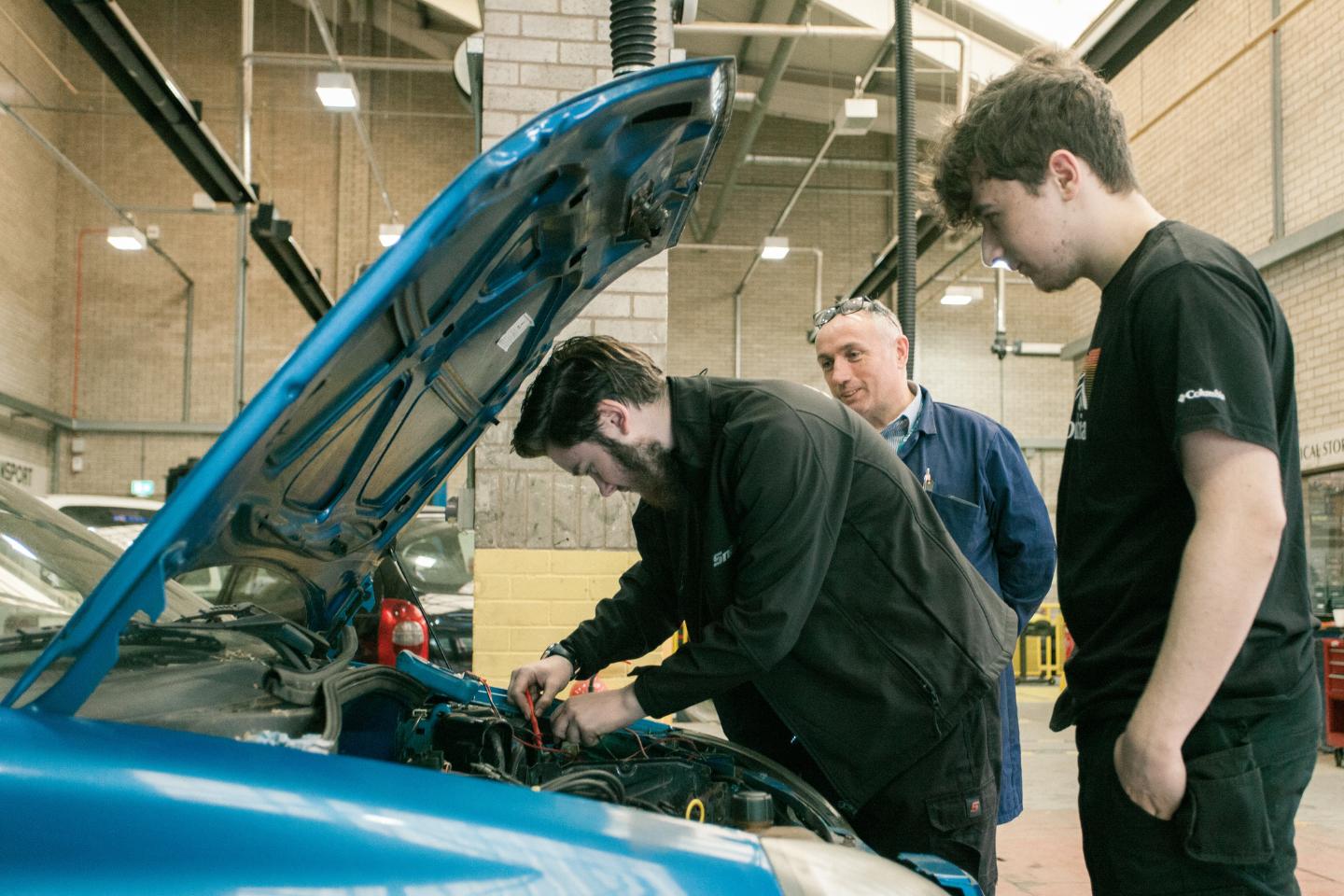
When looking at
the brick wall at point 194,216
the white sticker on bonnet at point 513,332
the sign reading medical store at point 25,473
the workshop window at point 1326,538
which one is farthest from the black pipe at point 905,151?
the sign reading medical store at point 25,473

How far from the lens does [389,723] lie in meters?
1.89

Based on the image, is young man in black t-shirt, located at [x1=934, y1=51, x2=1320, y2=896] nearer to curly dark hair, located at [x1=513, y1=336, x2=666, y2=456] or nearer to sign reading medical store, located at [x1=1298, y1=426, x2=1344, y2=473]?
curly dark hair, located at [x1=513, y1=336, x2=666, y2=456]

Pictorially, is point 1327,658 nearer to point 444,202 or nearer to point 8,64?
point 444,202

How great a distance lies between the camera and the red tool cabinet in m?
6.73

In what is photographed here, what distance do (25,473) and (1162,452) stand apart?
14939 mm

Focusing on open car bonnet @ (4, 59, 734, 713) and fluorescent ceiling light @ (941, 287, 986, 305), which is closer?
open car bonnet @ (4, 59, 734, 713)

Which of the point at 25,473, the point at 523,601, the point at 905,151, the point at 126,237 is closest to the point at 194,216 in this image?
the point at 126,237

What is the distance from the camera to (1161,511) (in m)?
1.29

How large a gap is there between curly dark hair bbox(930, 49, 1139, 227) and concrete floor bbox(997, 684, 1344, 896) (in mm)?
3304

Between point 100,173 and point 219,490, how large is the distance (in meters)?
15.9

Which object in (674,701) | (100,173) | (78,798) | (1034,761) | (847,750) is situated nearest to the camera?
(78,798)

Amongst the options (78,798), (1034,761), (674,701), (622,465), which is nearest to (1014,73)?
(622,465)

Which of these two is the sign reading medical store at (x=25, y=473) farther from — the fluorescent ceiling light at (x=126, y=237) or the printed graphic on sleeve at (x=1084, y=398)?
the printed graphic on sleeve at (x=1084, y=398)

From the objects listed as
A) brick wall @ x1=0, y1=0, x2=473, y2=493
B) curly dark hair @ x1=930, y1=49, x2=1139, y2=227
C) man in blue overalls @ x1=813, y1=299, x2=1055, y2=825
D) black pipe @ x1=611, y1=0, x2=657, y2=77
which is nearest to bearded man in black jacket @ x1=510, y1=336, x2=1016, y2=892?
curly dark hair @ x1=930, y1=49, x2=1139, y2=227
